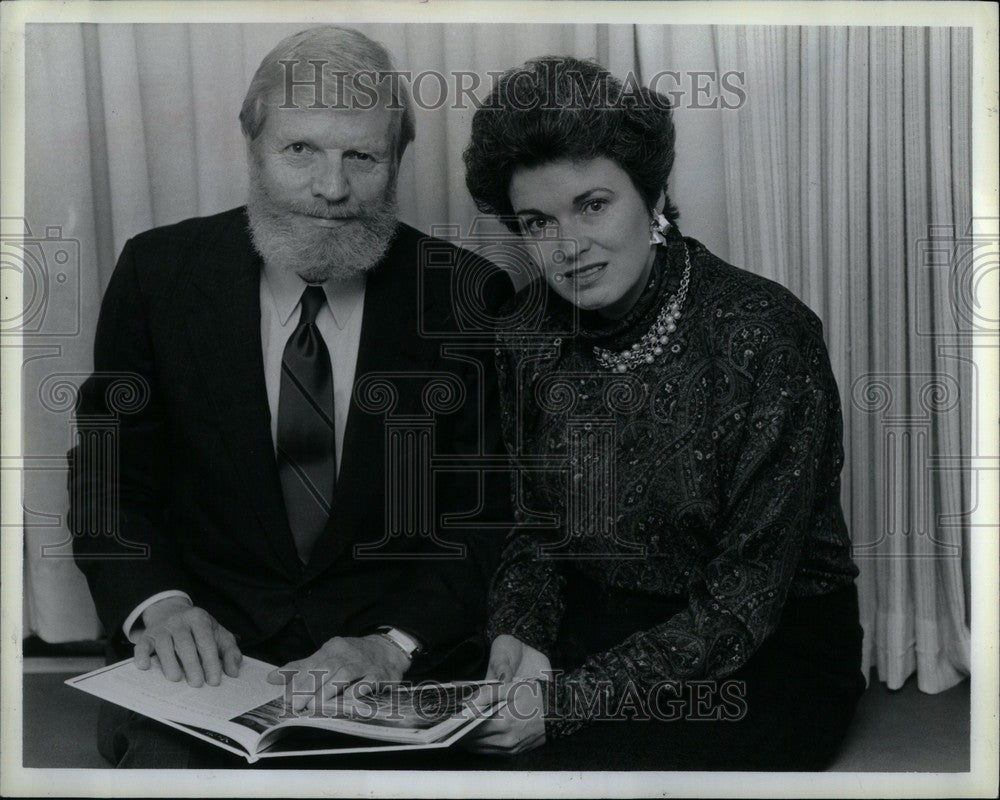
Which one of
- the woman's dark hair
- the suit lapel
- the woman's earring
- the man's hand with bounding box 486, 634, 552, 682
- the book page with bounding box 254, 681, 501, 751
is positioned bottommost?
the book page with bounding box 254, 681, 501, 751

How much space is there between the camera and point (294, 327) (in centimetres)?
160

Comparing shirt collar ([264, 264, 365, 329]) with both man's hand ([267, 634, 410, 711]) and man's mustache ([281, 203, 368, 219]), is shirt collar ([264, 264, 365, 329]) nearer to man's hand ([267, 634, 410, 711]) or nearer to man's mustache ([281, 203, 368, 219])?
man's mustache ([281, 203, 368, 219])

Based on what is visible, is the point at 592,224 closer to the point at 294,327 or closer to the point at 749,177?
the point at 749,177

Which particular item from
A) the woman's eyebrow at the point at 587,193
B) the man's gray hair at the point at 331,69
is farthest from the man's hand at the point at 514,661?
the man's gray hair at the point at 331,69

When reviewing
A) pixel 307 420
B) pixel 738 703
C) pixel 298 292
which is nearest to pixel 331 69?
pixel 298 292

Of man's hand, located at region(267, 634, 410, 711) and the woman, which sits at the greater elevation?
the woman

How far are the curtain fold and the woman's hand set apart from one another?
61cm

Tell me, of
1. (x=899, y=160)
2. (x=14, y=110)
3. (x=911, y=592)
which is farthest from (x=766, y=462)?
(x=14, y=110)

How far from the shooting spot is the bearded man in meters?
1.57

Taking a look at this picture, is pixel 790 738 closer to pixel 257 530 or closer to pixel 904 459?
pixel 904 459

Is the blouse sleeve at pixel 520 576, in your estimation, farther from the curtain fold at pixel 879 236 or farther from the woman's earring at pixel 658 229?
the curtain fold at pixel 879 236

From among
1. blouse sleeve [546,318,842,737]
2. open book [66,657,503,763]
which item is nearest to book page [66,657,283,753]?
open book [66,657,503,763]

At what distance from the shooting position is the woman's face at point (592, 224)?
1.49 m

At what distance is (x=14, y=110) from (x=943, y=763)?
193cm
